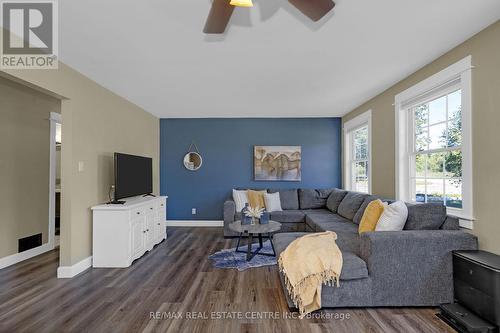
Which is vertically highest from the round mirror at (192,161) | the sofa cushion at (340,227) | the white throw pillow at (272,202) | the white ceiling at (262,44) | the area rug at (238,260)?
the white ceiling at (262,44)

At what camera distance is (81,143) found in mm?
3240

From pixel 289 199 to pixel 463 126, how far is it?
3.27 m

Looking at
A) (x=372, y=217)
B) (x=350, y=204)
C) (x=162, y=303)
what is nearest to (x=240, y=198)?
(x=350, y=204)

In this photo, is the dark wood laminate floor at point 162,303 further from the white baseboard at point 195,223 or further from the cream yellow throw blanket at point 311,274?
the white baseboard at point 195,223

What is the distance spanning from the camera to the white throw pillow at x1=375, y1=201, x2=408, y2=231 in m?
2.65

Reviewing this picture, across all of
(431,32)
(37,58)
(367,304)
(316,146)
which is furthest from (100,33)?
(316,146)

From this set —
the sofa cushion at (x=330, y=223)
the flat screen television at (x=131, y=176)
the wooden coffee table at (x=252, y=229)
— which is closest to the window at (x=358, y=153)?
the sofa cushion at (x=330, y=223)

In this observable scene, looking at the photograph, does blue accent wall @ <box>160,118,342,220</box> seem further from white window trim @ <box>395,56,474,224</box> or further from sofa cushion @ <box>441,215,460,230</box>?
sofa cushion @ <box>441,215,460,230</box>

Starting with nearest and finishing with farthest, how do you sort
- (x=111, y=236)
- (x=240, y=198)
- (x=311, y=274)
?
(x=311, y=274) < (x=111, y=236) < (x=240, y=198)

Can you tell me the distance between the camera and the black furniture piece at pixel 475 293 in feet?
6.19

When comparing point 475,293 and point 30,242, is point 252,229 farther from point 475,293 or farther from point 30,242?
point 30,242

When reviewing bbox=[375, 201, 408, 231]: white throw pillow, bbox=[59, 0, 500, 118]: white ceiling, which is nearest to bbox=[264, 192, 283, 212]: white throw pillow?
bbox=[59, 0, 500, 118]: white ceiling

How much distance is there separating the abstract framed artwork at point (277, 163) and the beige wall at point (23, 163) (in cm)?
381

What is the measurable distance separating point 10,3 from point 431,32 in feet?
11.5
